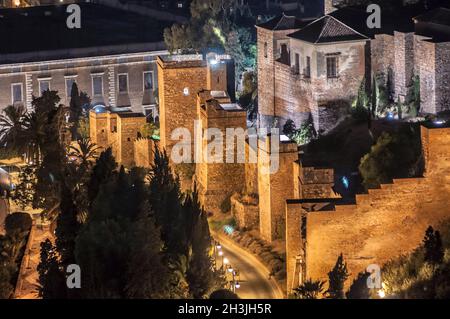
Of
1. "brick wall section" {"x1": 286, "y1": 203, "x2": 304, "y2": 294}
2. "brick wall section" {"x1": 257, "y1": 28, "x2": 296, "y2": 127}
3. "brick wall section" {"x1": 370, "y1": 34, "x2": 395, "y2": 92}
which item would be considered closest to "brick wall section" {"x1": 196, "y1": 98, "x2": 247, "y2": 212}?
→ "brick wall section" {"x1": 370, "y1": 34, "x2": 395, "y2": 92}

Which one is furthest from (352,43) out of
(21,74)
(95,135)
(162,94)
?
(21,74)

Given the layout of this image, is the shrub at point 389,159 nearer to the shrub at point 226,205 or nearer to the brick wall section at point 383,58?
the shrub at point 226,205

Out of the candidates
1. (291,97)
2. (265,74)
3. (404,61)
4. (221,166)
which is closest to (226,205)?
(221,166)

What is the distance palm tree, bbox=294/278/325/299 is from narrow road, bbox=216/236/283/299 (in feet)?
6.01

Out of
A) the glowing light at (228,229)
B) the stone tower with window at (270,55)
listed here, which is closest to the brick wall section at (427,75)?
the stone tower with window at (270,55)

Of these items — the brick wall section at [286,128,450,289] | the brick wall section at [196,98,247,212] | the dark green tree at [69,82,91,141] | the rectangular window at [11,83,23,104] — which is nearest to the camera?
the brick wall section at [286,128,450,289]

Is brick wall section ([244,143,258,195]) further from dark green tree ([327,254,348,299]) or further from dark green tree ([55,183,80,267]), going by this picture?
dark green tree ([327,254,348,299])

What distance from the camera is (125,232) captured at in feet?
132

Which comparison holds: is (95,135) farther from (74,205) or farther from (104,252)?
(104,252)

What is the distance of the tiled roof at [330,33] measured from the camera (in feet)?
176

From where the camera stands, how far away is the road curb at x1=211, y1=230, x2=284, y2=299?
42594mm

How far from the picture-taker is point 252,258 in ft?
148

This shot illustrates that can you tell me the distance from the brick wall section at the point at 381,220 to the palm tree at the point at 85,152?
12.9 m

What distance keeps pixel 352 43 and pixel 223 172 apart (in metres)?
6.87
